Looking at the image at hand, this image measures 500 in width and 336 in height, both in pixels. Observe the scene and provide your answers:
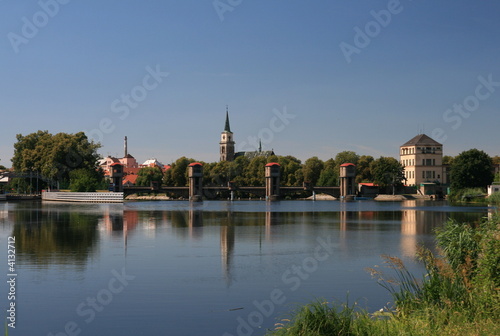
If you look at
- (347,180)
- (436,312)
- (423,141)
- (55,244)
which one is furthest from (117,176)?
(436,312)

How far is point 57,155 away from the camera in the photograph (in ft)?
367

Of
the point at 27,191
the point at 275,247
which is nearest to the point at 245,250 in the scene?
the point at 275,247

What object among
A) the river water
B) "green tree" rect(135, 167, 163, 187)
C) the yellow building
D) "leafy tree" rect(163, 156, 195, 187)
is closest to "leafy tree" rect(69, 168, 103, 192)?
"leafy tree" rect(163, 156, 195, 187)

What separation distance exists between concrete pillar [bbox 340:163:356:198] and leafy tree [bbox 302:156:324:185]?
1445cm

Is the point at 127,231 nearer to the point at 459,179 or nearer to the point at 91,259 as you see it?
the point at 91,259

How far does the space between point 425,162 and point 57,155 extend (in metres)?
104

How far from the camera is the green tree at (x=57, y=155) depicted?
11231cm

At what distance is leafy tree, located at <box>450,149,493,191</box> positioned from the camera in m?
111

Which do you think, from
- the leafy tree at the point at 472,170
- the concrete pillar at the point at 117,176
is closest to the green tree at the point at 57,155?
the concrete pillar at the point at 117,176

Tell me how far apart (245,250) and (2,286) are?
509 inches
